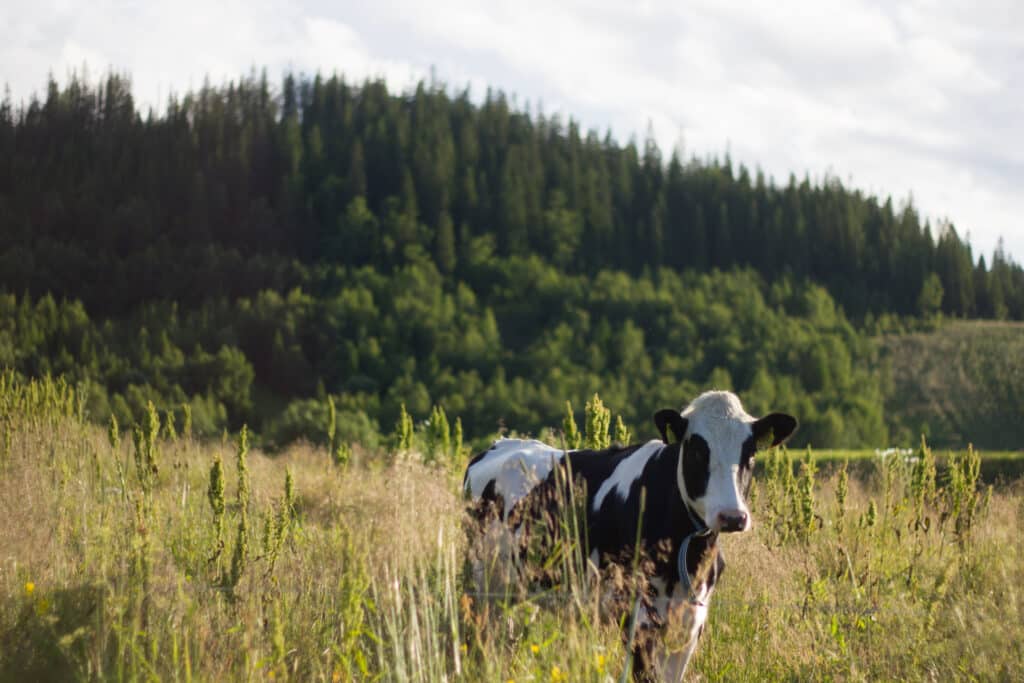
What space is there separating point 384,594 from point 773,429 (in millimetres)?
A: 2249

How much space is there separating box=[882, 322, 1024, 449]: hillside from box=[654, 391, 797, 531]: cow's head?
61.0 metres

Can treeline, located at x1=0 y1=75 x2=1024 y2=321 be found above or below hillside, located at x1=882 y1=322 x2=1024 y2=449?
above

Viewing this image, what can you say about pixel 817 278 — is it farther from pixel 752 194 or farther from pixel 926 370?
pixel 926 370

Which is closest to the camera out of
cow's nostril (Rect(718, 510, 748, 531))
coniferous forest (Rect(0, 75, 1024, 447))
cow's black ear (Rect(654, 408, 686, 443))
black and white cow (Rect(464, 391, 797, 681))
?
cow's nostril (Rect(718, 510, 748, 531))

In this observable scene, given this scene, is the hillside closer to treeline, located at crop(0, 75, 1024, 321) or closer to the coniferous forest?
the coniferous forest

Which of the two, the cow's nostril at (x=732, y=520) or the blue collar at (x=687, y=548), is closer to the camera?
the cow's nostril at (x=732, y=520)

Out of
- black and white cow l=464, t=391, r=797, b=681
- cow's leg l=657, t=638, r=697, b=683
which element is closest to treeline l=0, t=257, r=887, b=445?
black and white cow l=464, t=391, r=797, b=681

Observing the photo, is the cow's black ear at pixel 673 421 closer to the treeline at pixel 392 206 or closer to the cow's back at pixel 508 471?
the cow's back at pixel 508 471

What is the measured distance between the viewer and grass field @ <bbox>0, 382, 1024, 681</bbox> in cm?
451

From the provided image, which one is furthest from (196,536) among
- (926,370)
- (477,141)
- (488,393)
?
(477,141)

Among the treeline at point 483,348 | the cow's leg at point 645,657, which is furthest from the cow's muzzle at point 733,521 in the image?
the treeline at point 483,348

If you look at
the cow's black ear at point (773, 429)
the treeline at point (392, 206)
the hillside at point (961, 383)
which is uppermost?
the treeline at point (392, 206)

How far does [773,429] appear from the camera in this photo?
537 centimetres

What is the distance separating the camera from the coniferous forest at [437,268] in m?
68.1
